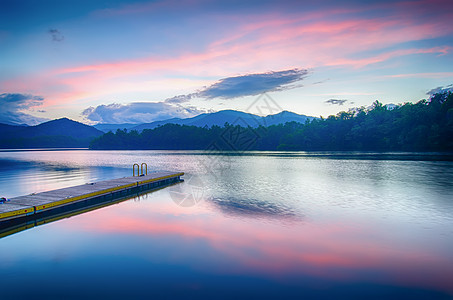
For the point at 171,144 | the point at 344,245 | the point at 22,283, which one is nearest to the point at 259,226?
the point at 344,245

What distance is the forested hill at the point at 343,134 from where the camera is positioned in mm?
62469

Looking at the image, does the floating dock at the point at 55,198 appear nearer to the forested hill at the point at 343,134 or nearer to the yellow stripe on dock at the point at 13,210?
the yellow stripe on dock at the point at 13,210

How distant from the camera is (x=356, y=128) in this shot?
7988cm

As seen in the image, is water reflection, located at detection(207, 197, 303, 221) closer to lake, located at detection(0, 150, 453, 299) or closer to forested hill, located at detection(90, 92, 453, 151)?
lake, located at detection(0, 150, 453, 299)

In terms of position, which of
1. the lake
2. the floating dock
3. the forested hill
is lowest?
the lake

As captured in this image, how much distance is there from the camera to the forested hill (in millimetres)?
62469

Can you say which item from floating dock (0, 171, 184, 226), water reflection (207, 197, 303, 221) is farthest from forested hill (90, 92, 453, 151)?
floating dock (0, 171, 184, 226)

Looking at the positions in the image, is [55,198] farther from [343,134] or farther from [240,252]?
[343,134]

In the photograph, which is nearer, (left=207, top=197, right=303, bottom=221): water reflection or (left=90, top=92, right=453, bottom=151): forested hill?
(left=207, top=197, right=303, bottom=221): water reflection

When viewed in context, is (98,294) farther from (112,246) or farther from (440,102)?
(440,102)

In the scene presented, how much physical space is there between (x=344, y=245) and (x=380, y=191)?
386 inches

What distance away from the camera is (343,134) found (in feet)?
277

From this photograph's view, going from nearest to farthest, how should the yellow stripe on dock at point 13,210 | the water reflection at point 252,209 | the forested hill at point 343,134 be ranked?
the yellow stripe on dock at point 13,210 < the water reflection at point 252,209 < the forested hill at point 343,134

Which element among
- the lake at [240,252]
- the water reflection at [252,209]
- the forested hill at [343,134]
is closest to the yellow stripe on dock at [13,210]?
the lake at [240,252]
